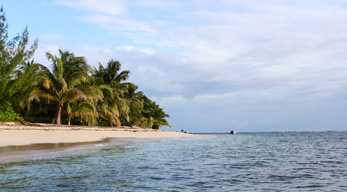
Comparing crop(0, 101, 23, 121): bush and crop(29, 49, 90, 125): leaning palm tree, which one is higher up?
crop(29, 49, 90, 125): leaning palm tree

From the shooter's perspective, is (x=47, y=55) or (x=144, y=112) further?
(x=144, y=112)

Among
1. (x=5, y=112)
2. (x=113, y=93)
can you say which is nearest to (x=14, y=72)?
(x=5, y=112)

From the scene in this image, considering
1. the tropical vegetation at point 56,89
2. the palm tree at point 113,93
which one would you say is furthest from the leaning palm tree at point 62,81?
the palm tree at point 113,93

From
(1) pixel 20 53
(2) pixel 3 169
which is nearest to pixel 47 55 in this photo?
(1) pixel 20 53

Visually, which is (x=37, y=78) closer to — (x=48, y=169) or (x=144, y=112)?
(x=48, y=169)

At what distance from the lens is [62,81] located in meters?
28.8

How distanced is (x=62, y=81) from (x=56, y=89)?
4.14 ft

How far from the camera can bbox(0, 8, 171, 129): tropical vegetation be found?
2317 centimetres

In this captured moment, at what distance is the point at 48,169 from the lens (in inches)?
364

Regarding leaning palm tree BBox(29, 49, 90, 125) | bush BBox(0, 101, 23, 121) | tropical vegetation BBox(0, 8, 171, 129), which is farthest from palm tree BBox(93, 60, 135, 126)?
bush BBox(0, 101, 23, 121)

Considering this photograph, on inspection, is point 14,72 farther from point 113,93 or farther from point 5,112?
point 113,93

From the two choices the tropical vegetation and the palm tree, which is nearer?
the tropical vegetation

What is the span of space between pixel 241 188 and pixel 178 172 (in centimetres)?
282

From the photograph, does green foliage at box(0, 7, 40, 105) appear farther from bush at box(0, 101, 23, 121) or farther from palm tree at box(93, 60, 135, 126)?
palm tree at box(93, 60, 135, 126)
